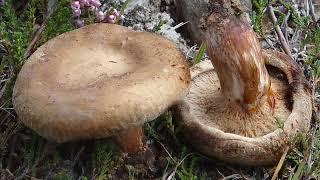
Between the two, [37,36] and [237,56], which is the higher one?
[237,56]

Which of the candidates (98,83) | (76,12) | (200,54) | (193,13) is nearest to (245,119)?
(200,54)

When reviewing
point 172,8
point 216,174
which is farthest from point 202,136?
point 172,8

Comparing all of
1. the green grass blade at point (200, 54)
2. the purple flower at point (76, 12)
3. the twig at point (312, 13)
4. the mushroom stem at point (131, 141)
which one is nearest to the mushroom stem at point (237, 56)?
the green grass blade at point (200, 54)

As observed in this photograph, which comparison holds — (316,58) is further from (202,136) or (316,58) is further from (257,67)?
(202,136)

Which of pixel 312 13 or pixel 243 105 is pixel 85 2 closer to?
pixel 243 105

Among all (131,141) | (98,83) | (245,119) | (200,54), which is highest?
(98,83)

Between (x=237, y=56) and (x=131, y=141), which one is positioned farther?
(x=131, y=141)
